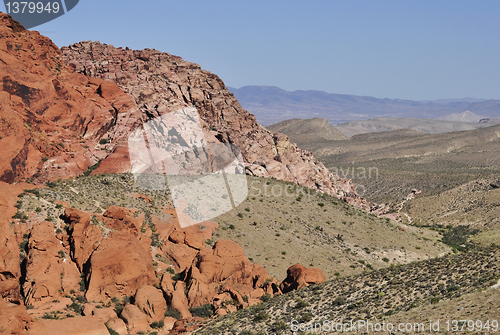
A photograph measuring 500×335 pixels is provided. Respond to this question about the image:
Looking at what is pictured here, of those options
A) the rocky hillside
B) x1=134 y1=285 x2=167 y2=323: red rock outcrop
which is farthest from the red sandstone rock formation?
the rocky hillside

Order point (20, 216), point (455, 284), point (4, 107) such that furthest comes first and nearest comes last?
point (4, 107) → point (20, 216) → point (455, 284)

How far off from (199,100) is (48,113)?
1927 cm

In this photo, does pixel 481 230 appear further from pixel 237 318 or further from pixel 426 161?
pixel 426 161

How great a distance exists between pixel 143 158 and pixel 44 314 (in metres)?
23.8

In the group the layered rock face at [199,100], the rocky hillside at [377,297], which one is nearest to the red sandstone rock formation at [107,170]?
the layered rock face at [199,100]

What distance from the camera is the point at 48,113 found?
160 feet

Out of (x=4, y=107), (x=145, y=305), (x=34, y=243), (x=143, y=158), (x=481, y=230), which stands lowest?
(x=481, y=230)

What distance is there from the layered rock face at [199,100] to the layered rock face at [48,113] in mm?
3413

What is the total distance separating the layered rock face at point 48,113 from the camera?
41.6 m

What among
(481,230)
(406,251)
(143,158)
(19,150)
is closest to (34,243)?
(19,150)

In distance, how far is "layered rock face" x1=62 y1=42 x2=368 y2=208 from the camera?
2320 inches

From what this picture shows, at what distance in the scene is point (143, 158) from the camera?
165 feet

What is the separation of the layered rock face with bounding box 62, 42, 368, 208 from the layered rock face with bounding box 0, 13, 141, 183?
341 cm

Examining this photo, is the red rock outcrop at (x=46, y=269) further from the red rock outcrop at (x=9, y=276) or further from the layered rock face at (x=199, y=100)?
the layered rock face at (x=199, y=100)
